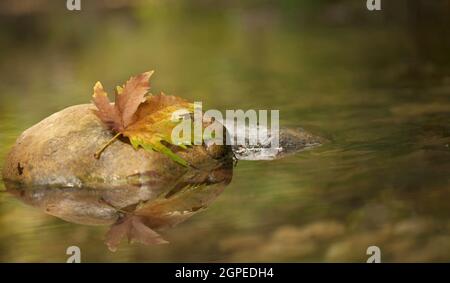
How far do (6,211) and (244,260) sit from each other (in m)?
1.21

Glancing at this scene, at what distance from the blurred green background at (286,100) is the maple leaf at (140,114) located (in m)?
0.41

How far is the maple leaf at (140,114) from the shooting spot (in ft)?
12.4

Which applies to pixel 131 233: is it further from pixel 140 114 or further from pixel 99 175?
pixel 140 114

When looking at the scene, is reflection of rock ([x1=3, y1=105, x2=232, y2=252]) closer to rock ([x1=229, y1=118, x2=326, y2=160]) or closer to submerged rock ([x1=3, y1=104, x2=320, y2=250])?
submerged rock ([x1=3, y1=104, x2=320, y2=250])

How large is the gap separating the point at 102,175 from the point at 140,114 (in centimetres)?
34

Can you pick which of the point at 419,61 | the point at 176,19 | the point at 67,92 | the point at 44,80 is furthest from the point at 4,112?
the point at 176,19

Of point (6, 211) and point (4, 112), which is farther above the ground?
point (4, 112)

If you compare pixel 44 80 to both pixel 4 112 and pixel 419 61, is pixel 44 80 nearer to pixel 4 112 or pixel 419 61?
pixel 4 112

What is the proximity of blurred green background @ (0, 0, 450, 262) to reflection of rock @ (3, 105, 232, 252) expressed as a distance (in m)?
0.13

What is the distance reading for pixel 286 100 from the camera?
18.6 feet

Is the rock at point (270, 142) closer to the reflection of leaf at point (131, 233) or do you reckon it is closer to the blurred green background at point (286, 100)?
the blurred green background at point (286, 100)

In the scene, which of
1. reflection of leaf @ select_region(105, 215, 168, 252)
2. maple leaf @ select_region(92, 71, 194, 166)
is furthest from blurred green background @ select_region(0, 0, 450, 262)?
maple leaf @ select_region(92, 71, 194, 166)

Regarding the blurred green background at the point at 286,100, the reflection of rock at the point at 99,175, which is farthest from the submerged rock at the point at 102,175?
the blurred green background at the point at 286,100

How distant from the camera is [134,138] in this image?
379 centimetres
